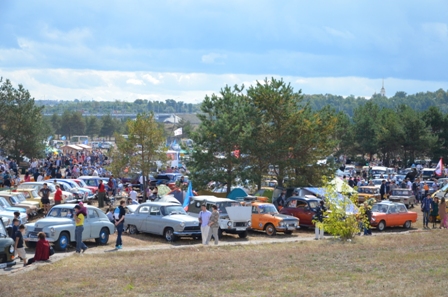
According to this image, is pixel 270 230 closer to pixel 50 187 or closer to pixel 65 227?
pixel 65 227

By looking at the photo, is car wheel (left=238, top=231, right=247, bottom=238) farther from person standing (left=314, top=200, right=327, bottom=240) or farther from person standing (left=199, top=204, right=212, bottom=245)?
person standing (left=199, top=204, right=212, bottom=245)

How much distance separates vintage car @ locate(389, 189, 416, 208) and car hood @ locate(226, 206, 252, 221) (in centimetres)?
1750

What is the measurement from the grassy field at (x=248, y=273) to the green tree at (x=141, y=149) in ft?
63.5

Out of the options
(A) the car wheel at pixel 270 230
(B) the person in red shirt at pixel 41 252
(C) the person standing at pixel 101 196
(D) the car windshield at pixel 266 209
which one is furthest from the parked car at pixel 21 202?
(B) the person in red shirt at pixel 41 252

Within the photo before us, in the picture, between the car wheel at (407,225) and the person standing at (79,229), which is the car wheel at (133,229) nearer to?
the person standing at (79,229)

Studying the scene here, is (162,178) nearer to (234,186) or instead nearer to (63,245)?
(234,186)

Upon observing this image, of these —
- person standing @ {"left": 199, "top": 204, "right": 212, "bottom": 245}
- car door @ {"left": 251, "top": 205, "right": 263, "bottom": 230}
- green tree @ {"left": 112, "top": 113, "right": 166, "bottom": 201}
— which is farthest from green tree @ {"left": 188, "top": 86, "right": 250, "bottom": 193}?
person standing @ {"left": 199, "top": 204, "right": 212, "bottom": 245}

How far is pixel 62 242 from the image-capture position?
20.9 m

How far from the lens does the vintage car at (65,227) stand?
2077 cm

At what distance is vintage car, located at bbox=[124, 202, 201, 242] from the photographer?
77.1 feet

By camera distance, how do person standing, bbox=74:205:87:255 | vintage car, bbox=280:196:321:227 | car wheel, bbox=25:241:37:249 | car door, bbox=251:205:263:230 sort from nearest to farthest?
person standing, bbox=74:205:87:255 → car wheel, bbox=25:241:37:249 → car door, bbox=251:205:263:230 → vintage car, bbox=280:196:321:227

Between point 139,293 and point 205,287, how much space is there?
1633 millimetres

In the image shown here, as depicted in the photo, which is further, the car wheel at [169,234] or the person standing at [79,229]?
the car wheel at [169,234]

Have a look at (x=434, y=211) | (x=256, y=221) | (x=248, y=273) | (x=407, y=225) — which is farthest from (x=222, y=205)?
(x=434, y=211)
